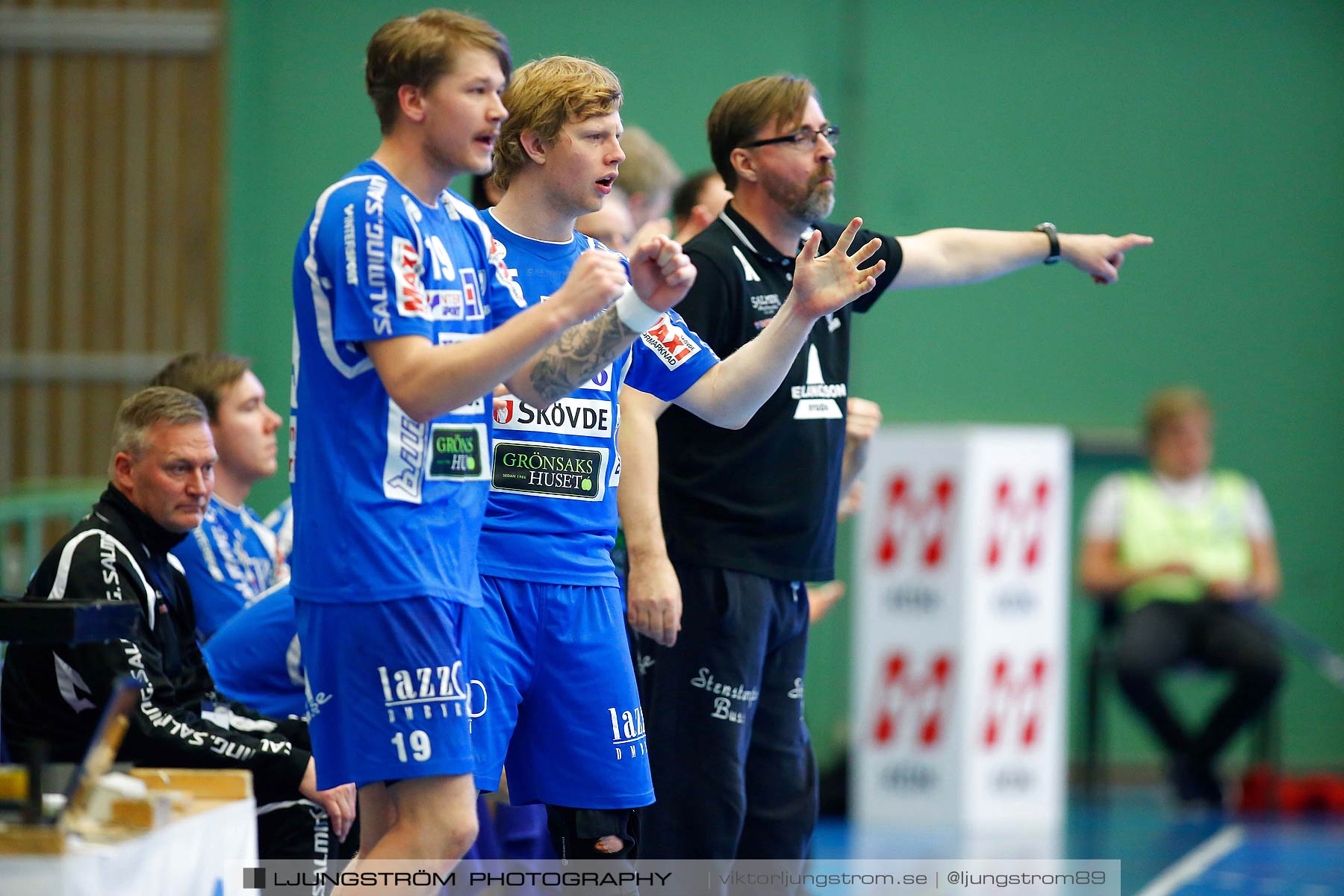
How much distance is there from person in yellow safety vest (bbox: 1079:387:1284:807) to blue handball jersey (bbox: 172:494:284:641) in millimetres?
5090

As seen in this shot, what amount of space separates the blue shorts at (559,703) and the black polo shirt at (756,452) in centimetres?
74

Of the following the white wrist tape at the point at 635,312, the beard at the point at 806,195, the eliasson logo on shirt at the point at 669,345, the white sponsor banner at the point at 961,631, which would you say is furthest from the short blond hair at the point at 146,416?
the white sponsor banner at the point at 961,631

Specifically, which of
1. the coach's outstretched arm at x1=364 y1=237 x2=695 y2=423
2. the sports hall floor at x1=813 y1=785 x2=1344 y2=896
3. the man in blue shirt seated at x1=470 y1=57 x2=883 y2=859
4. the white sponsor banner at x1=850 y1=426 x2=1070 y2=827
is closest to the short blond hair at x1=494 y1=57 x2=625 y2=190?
the man in blue shirt seated at x1=470 y1=57 x2=883 y2=859

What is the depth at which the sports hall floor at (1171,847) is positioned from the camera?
5988 mm

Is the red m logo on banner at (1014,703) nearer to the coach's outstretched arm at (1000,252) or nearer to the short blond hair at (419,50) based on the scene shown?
the coach's outstretched arm at (1000,252)

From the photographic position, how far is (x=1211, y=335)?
9.23 metres

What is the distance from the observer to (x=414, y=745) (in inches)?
102

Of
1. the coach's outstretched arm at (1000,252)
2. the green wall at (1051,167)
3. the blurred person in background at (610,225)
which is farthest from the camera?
the green wall at (1051,167)

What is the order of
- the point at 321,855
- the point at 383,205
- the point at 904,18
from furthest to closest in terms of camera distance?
the point at 904,18 → the point at 321,855 → the point at 383,205

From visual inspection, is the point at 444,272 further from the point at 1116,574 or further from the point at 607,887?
the point at 1116,574

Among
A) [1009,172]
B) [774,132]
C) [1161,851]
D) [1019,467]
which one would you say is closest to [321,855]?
[774,132]

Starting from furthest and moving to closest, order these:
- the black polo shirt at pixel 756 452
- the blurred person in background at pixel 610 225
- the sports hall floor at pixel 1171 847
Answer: the sports hall floor at pixel 1171 847, the blurred person in background at pixel 610 225, the black polo shirt at pixel 756 452

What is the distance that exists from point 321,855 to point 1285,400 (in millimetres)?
7162

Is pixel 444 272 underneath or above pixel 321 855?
above
